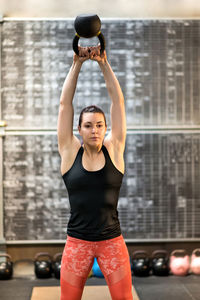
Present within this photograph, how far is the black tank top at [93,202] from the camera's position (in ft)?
6.72

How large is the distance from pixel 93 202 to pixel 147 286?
6.95ft

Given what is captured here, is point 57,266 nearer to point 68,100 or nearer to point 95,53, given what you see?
point 68,100

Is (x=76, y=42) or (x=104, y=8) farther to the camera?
(x=104, y=8)

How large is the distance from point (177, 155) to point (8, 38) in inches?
89.6

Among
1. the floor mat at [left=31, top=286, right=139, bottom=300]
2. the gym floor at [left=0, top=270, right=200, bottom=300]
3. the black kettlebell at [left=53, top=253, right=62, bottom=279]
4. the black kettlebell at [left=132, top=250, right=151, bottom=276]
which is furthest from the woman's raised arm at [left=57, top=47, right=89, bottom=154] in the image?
the black kettlebell at [left=132, top=250, right=151, bottom=276]

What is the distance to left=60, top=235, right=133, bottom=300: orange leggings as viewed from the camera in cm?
203

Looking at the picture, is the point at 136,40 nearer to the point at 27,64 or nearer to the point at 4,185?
the point at 27,64

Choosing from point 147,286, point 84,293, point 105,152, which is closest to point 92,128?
point 105,152

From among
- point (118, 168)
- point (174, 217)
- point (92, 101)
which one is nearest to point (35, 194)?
point (92, 101)

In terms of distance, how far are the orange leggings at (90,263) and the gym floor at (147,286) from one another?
1.62m

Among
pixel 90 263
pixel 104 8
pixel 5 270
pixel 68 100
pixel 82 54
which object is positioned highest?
pixel 104 8

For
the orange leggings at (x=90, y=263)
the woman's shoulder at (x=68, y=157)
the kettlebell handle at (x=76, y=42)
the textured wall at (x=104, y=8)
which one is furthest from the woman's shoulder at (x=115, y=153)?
the textured wall at (x=104, y=8)

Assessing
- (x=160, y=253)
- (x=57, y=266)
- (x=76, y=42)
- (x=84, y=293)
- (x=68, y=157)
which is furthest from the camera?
(x=160, y=253)

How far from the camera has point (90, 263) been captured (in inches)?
81.9
